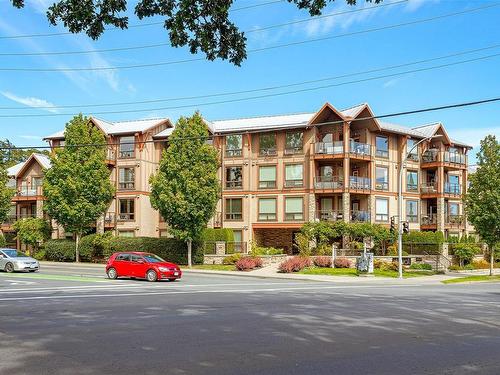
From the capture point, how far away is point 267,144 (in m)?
53.0

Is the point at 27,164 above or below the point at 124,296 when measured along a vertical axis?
above

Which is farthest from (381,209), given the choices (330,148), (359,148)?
(330,148)

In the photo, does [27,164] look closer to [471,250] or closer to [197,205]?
[197,205]

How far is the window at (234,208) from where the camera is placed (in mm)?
53656

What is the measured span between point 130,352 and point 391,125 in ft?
161

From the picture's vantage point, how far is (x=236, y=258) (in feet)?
151

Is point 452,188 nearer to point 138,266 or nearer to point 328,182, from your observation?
point 328,182

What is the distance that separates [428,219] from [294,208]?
548 inches

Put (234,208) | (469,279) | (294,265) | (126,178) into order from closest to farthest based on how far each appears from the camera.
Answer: (469,279)
(294,265)
(234,208)
(126,178)

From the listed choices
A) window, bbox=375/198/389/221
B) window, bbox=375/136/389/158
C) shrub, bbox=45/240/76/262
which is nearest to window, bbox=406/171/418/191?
window, bbox=375/198/389/221

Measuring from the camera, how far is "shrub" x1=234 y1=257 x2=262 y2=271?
137 feet

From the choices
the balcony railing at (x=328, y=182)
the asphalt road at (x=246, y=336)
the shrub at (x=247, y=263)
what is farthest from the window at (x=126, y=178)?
the asphalt road at (x=246, y=336)

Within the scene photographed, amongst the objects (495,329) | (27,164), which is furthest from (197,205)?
(495,329)

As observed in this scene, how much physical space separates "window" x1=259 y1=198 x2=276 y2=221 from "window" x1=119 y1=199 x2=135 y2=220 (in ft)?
39.9
